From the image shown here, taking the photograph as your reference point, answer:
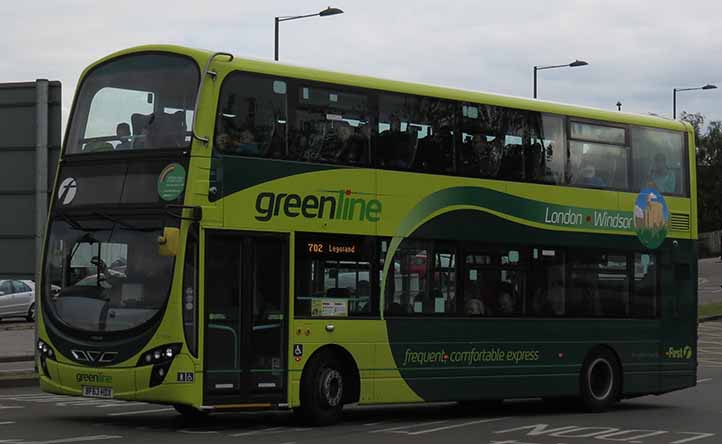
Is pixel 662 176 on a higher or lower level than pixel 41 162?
lower

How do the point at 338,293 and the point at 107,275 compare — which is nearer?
the point at 107,275

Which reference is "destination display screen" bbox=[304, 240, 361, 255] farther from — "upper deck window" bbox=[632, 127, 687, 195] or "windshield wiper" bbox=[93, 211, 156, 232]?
"upper deck window" bbox=[632, 127, 687, 195]

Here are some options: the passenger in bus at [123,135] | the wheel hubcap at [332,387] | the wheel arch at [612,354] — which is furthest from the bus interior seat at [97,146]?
the wheel arch at [612,354]

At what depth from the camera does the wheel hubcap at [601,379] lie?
2170 cm

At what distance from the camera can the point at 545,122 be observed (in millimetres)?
21016

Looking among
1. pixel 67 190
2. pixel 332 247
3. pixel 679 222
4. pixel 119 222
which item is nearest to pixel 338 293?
pixel 332 247

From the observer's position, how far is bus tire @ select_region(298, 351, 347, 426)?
56.7 feet

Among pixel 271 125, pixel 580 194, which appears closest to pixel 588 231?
pixel 580 194

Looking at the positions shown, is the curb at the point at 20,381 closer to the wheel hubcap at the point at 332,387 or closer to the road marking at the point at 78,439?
the wheel hubcap at the point at 332,387

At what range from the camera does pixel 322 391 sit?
57.4 ft

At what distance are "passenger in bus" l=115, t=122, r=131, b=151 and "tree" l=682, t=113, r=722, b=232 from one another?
333 ft

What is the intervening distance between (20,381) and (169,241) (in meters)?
8.38

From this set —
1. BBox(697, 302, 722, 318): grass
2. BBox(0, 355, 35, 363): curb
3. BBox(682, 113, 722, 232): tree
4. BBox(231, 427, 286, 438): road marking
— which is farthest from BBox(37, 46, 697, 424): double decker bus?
BBox(682, 113, 722, 232): tree

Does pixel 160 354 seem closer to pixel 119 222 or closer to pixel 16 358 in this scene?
pixel 119 222
